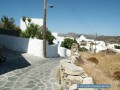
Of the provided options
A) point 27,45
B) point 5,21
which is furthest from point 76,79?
point 5,21

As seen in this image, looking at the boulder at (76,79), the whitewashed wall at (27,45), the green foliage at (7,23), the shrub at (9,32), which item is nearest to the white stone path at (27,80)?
the boulder at (76,79)

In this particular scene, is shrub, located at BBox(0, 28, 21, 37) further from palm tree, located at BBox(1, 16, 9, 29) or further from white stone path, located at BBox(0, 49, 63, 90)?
white stone path, located at BBox(0, 49, 63, 90)

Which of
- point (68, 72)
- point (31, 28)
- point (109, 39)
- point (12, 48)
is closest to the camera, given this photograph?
point (68, 72)

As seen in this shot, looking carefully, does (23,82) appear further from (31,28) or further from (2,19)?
(2,19)

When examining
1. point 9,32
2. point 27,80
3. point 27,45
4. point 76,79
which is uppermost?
point 9,32

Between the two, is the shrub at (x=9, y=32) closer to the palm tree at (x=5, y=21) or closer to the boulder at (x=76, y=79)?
the palm tree at (x=5, y=21)

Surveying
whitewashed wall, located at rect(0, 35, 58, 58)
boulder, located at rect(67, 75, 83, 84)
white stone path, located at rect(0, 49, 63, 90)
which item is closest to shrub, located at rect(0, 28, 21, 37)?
whitewashed wall, located at rect(0, 35, 58, 58)

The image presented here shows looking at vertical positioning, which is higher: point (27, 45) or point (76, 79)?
point (27, 45)

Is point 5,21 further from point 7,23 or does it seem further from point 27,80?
point 27,80

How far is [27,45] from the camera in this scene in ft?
72.0

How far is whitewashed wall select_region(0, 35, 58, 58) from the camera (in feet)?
70.3

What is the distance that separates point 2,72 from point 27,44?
400 inches

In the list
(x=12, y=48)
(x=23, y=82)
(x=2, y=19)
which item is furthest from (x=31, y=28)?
(x=23, y=82)

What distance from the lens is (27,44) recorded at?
2195 cm
